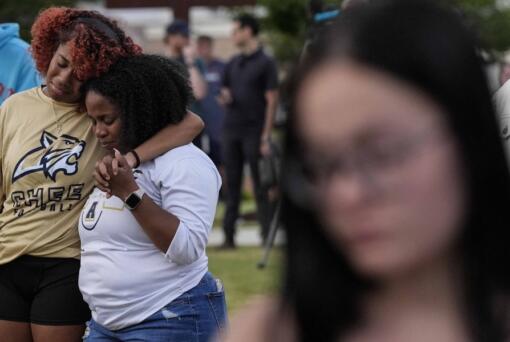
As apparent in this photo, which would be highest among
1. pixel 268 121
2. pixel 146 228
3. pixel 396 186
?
pixel 396 186

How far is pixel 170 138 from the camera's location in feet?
11.2

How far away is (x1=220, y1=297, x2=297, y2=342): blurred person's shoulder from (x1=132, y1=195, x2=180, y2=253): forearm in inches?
79.2

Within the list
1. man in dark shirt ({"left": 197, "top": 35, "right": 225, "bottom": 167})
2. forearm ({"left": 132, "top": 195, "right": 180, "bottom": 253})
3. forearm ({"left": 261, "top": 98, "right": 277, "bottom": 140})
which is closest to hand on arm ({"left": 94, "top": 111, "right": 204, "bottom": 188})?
forearm ({"left": 132, "top": 195, "right": 180, "bottom": 253})

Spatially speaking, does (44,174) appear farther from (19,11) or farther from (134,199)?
(19,11)

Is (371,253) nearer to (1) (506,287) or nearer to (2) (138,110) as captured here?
(1) (506,287)

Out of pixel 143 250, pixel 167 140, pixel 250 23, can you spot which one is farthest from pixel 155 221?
pixel 250 23

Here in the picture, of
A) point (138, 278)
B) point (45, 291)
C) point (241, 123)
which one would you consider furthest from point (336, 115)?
point (241, 123)

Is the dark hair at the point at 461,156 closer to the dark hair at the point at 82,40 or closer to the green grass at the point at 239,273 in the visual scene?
the dark hair at the point at 82,40

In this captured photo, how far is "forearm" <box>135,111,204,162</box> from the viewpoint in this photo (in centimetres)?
337

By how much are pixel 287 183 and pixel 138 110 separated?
7.54 feet

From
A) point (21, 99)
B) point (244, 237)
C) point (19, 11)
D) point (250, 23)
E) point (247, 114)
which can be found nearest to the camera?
point (21, 99)

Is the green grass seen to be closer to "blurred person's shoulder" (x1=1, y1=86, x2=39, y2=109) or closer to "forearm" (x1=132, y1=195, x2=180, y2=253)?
"blurred person's shoulder" (x1=1, y1=86, x2=39, y2=109)

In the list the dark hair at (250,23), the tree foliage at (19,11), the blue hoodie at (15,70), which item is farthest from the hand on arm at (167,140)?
the dark hair at (250,23)

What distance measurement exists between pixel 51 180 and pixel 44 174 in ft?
0.10
